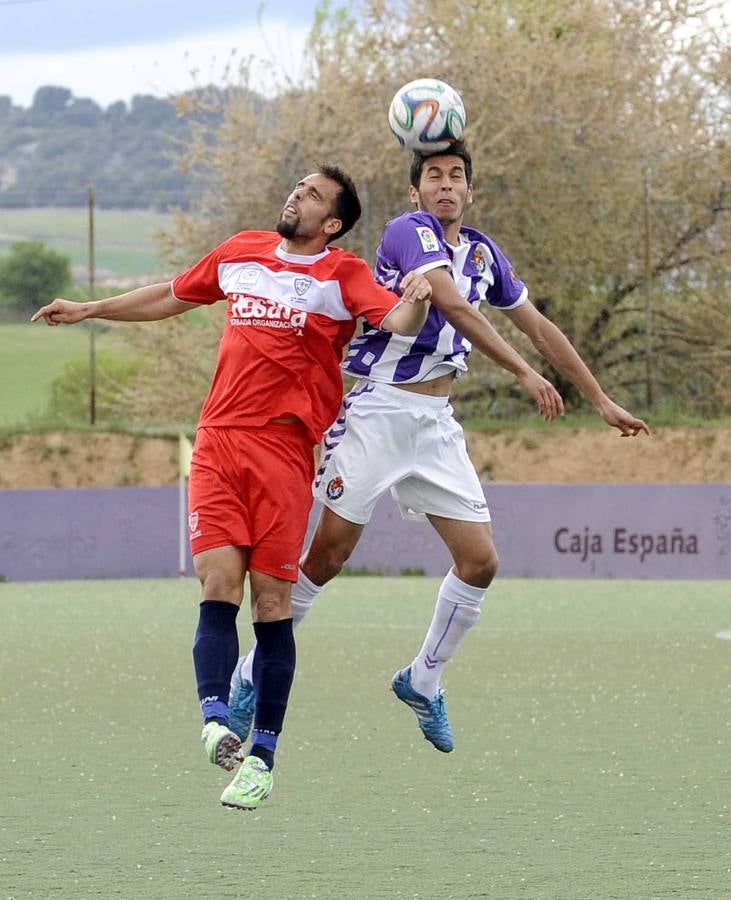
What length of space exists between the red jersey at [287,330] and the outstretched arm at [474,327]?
173 millimetres

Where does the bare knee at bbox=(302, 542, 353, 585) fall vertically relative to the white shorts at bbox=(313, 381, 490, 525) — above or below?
below

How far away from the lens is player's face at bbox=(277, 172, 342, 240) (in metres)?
5.89

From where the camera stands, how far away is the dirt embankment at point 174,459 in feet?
74.9

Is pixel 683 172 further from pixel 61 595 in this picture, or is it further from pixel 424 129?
pixel 424 129

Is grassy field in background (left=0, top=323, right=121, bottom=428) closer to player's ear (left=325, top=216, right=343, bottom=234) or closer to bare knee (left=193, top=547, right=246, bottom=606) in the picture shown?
player's ear (left=325, top=216, right=343, bottom=234)

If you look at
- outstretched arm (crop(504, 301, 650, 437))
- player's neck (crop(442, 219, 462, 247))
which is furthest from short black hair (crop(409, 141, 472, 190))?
outstretched arm (crop(504, 301, 650, 437))

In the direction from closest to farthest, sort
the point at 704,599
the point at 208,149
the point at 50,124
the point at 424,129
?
the point at 424,129 < the point at 704,599 < the point at 208,149 < the point at 50,124

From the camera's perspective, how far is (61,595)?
17.0 m

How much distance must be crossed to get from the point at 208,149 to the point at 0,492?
29.6ft

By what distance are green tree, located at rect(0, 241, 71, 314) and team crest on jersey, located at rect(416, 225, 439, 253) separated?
26828 mm

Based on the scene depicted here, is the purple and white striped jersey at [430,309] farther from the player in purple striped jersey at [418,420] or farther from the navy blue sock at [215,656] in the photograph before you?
the navy blue sock at [215,656]

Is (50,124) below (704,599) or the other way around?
below

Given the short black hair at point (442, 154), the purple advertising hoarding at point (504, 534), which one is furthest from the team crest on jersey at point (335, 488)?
the purple advertising hoarding at point (504, 534)

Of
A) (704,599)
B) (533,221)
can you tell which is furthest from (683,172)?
(704,599)
